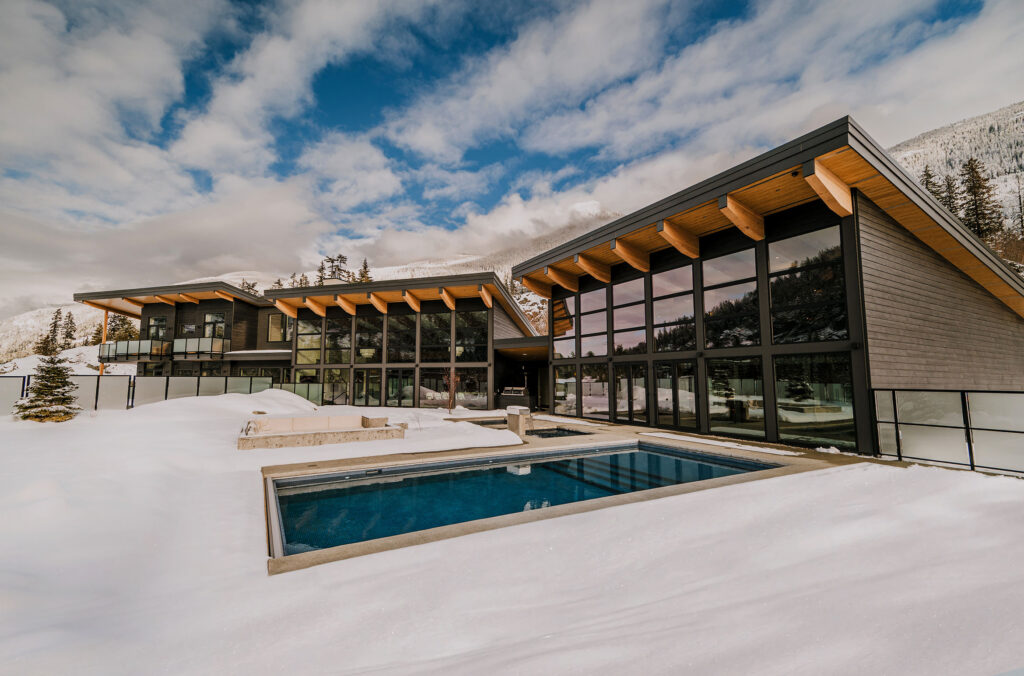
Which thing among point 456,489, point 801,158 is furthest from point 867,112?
point 456,489

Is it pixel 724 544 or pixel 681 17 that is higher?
pixel 681 17

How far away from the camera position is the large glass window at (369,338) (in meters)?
21.0

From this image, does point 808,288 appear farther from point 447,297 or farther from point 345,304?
point 345,304

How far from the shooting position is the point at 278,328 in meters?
24.0

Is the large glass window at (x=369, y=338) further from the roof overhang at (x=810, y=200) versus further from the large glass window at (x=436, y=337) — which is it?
the roof overhang at (x=810, y=200)

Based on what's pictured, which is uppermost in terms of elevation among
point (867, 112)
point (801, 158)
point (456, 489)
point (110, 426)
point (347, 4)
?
point (867, 112)

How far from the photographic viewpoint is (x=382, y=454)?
27.4 feet

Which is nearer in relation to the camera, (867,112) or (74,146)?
(74,146)

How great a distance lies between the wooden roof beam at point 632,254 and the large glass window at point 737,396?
3.90 metres

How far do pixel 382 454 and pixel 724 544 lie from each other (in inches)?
259

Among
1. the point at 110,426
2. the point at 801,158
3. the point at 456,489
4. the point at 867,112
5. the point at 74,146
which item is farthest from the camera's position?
the point at 867,112

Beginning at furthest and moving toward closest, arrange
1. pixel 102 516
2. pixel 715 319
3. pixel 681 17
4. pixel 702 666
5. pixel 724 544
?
pixel 681 17
pixel 715 319
pixel 102 516
pixel 724 544
pixel 702 666

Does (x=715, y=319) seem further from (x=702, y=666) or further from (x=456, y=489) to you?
(x=702, y=666)

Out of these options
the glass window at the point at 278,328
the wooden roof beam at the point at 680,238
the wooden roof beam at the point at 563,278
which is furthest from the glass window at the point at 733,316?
the glass window at the point at 278,328
